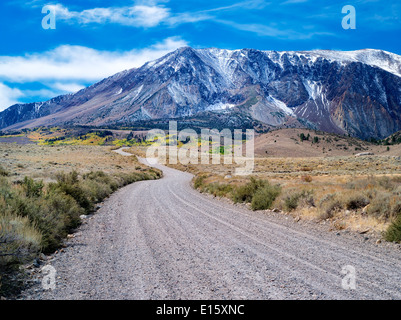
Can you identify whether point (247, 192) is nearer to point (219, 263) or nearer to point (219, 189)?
point (219, 189)

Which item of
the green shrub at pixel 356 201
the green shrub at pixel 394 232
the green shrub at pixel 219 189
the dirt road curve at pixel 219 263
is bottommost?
the green shrub at pixel 219 189

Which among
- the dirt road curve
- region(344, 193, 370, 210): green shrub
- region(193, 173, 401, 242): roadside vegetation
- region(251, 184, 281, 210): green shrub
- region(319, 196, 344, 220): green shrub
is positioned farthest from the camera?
region(251, 184, 281, 210): green shrub

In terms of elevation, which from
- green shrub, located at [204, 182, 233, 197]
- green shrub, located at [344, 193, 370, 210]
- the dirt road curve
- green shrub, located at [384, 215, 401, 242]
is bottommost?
green shrub, located at [204, 182, 233, 197]

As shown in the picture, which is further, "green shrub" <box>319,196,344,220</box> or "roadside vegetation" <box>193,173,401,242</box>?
"green shrub" <box>319,196,344,220</box>

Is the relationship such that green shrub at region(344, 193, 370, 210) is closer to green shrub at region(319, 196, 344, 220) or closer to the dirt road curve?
green shrub at region(319, 196, 344, 220)

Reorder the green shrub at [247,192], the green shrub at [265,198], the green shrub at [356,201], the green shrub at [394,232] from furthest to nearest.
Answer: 1. the green shrub at [247,192]
2. the green shrub at [265,198]
3. the green shrub at [356,201]
4. the green shrub at [394,232]

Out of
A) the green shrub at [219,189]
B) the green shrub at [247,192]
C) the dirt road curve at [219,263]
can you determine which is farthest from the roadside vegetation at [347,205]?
the green shrub at [219,189]

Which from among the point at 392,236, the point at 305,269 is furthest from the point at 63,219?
the point at 392,236

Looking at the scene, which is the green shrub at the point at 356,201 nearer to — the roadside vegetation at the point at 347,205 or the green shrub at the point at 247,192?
the roadside vegetation at the point at 347,205

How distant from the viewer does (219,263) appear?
6.29m

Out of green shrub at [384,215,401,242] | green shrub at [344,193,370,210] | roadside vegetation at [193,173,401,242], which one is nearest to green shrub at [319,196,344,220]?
roadside vegetation at [193,173,401,242]

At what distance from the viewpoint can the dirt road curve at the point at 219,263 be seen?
484 centimetres

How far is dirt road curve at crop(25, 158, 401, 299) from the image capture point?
4.84 meters
